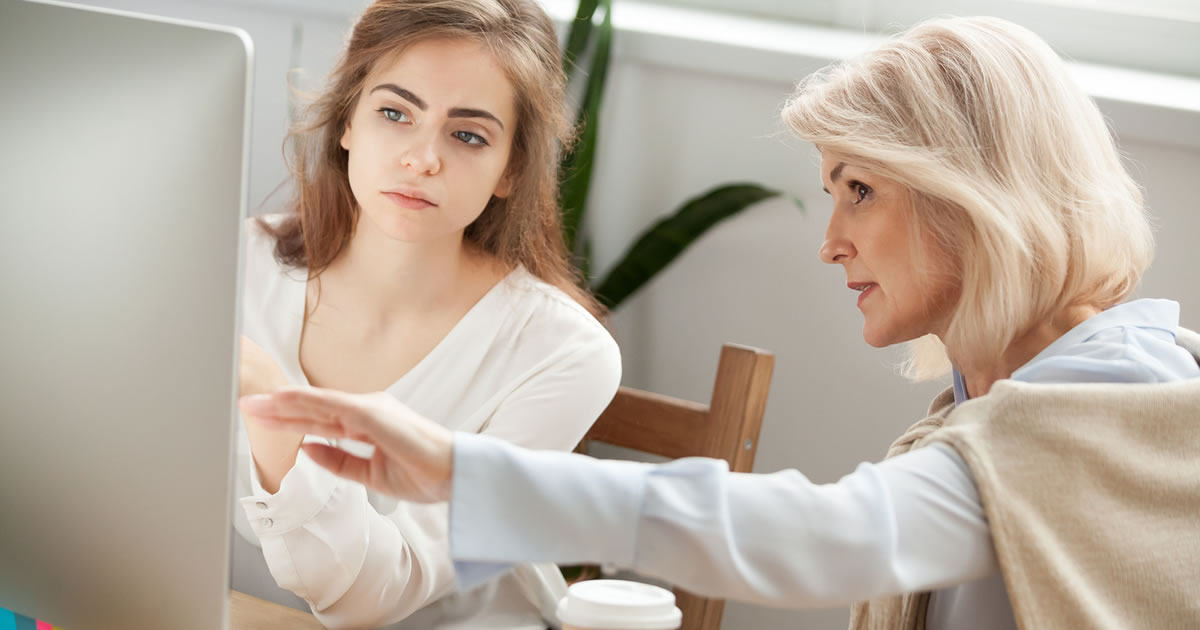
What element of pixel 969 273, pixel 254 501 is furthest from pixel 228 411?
pixel 969 273

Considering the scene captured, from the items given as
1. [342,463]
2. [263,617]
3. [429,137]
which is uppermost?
[429,137]

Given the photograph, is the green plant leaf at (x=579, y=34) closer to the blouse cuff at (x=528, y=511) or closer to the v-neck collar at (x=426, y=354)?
the v-neck collar at (x=426, y=354)

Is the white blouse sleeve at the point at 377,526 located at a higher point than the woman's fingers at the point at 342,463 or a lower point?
lower

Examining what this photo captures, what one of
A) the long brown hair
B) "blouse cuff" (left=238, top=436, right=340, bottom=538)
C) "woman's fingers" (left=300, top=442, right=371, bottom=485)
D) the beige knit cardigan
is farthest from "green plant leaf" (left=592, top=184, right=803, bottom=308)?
"woman's fingers" (left=300, top=442, right=371, bottom=485)

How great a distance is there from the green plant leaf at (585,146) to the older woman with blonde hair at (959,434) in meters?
0.76

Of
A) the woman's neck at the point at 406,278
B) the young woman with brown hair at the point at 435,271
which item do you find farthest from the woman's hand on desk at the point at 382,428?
the woman's neck at the point at 406,278

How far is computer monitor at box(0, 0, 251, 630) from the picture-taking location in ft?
1.99

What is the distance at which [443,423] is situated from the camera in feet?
4.36

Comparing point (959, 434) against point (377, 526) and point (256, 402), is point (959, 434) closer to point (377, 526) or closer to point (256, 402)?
point (256, 402)

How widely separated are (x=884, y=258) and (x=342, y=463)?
19.9 inches

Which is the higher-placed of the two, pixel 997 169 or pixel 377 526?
pixel 997 169

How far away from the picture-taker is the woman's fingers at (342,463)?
2.37 ft

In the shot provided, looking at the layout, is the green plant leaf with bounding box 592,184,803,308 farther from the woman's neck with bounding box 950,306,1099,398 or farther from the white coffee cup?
the white coffee cup

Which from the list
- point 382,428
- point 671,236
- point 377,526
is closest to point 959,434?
point 382,428
